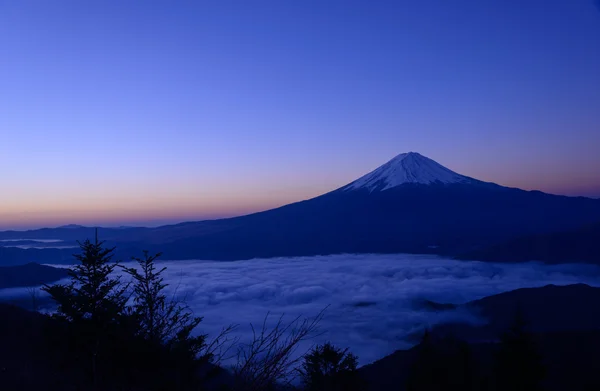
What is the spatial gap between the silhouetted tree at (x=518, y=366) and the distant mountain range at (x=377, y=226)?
5302 inches

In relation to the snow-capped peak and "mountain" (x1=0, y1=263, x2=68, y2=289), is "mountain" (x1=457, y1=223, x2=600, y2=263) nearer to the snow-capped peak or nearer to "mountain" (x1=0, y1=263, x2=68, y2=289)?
the snow-capped peak

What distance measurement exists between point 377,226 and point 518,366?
154m

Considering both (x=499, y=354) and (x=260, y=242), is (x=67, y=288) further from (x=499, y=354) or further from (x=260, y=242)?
(x=260, y=242)

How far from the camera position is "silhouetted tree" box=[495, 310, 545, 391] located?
15.4m

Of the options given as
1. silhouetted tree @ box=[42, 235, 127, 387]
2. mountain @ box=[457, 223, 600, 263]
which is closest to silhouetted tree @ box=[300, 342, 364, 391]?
silhouetted tree @ box=[42, 235, 127, 387]

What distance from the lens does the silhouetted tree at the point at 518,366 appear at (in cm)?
1539

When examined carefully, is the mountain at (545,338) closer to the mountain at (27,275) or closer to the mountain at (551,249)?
the mountain at (551,249)

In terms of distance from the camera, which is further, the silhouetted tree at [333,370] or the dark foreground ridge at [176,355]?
the silhouetted tree at [333,370]

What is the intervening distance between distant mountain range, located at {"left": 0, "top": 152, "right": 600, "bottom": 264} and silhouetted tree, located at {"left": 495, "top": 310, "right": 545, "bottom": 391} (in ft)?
442

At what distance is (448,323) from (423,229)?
331 ft

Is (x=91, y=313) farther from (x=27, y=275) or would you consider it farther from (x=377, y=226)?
(x=377, y=226)

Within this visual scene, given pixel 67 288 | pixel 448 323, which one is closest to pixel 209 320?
pixel 448 323

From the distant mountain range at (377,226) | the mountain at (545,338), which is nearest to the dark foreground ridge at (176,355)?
the mountain at (545,338)

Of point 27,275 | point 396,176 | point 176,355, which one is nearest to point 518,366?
point 176,355
